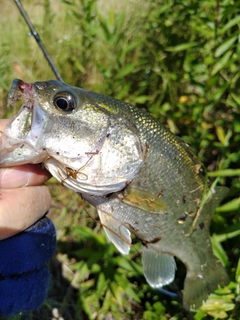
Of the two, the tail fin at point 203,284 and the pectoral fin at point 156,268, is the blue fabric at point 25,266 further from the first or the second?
the tail fin at point 203,284

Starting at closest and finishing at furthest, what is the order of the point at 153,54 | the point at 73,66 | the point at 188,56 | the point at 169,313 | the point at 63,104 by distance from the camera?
the point at 63,104 < the point at 169,313 < the point at 188,56 < the point at 153,54 < the point at 73,66

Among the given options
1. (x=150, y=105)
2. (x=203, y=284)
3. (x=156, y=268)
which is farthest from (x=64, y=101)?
(x=150, y=105)

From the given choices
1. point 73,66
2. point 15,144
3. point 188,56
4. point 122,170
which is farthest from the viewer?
point 73,66

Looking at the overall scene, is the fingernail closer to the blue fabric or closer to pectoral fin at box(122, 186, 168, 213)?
the blue fabric

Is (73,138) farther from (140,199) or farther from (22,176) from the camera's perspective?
(140,199)

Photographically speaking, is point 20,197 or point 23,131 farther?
point 20,197

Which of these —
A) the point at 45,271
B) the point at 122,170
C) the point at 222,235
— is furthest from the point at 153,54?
the point at 45,271

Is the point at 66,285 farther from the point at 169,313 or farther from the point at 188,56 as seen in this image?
the point at 188,56
